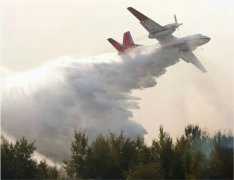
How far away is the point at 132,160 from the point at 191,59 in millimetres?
15798

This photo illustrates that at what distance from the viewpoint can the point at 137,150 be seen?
2158 inches

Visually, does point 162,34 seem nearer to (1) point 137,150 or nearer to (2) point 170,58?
(2) point 170,58

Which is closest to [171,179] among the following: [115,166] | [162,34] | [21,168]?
[115,166]

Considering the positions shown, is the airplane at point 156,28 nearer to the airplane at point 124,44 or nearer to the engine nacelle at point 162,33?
the engine nacelle at point 162,33

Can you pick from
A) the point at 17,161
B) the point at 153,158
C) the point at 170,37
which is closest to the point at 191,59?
the point at 170,37

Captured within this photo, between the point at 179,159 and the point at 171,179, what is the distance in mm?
2462

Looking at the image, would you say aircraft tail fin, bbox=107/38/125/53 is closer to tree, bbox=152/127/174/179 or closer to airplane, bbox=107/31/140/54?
airplane, bbox=107/31/140/54

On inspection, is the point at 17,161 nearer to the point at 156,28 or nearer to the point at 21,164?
the point at 21,164

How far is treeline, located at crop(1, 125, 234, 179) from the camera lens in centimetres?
4784

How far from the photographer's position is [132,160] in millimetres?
52719

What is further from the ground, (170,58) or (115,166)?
(170,58)

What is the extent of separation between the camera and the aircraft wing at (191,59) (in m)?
61.9

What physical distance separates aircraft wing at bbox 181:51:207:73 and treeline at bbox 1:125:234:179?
8.92 metres

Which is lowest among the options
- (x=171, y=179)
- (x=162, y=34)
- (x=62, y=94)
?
(x=171, y=179)
